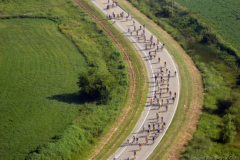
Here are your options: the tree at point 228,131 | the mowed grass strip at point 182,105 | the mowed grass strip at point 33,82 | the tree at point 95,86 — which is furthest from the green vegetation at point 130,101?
the tree at point 228,131

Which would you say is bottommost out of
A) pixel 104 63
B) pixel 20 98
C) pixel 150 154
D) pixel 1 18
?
pixel 150 154

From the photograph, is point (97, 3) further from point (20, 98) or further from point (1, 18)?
point (20, 98)

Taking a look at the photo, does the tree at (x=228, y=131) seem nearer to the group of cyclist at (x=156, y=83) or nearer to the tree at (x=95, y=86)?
the group of cyclist at (x=156, y=83)

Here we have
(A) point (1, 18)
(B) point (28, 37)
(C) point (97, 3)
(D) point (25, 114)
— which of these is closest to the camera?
(D) point (25, 114)

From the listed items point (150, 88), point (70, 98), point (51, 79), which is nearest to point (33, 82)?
point (51, 79)

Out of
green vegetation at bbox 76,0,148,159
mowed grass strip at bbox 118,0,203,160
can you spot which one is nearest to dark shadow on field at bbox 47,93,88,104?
green vegetation at bbox 76,0,148,159

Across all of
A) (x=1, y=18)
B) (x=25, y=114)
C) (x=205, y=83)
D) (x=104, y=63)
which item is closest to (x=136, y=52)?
(x=104, y=63)

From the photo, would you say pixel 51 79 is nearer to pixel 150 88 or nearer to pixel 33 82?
pixel 33 82
